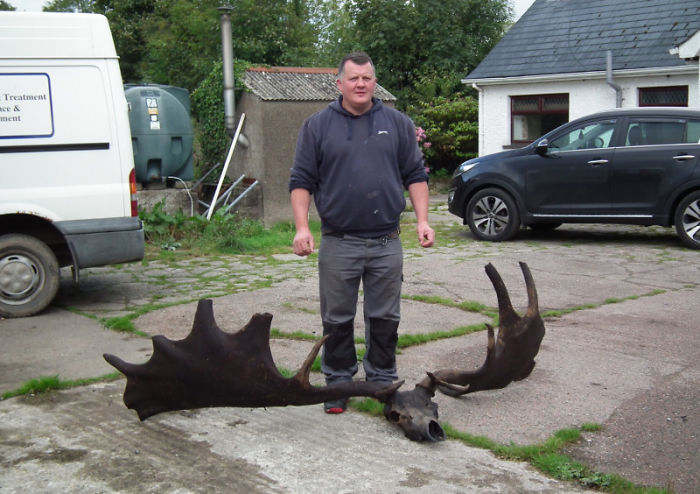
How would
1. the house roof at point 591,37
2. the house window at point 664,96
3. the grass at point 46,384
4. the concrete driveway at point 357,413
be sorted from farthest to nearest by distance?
the house roof at point 591,37 < the house window at point 664,96 < the grass at point 46,384 < the concrete driveway at point 357,413

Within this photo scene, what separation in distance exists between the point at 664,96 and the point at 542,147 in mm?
7006

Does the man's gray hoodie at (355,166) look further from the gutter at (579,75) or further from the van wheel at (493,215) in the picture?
the gutter at (579,75)

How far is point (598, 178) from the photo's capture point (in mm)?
11062

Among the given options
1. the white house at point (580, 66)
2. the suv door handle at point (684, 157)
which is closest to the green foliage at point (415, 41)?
the white house at point (580, 66)

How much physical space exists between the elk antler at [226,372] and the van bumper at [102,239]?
127 inches

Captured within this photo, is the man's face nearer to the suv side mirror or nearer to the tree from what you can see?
the suv side mirror

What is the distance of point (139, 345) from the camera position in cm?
620

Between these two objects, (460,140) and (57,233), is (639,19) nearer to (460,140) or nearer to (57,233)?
(460,140)

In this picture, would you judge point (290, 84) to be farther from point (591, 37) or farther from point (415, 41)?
point (415, 41)

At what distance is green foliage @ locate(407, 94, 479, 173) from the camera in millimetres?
20516

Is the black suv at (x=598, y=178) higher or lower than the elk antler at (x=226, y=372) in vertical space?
higher

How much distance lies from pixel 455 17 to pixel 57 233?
1826 centimetres

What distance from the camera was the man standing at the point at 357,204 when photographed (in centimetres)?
448

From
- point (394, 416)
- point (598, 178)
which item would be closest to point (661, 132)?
point (598, 178)
